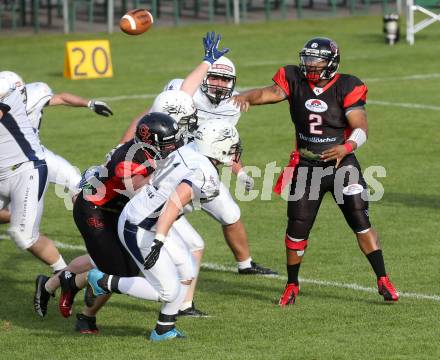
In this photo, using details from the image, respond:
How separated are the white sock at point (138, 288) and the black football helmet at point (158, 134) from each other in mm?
896

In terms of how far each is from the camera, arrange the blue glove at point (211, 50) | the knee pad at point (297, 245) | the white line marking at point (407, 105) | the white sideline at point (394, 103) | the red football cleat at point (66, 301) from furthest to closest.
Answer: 1. the white sideline at point (394, 103)
2. the white line marking at point (407, 105)
3. the blue glove at point (211, 50)
4. the knee pad at point (297, 245)
5. the red football cleat at point (66, 301)

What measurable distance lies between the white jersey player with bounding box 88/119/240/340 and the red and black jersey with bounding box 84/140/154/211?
0.15 m

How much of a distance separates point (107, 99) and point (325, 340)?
13575 mm

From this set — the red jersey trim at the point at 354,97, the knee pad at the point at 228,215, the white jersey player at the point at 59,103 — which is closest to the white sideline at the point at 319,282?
the knee pad at the point at 228,215

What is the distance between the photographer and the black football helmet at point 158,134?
27.5ft

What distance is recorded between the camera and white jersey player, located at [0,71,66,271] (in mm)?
10180

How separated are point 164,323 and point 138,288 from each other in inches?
12.4

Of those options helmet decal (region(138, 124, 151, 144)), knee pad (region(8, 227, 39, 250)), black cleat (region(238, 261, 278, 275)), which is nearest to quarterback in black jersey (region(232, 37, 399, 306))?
black cleat (region(238, 261, 278, 275))

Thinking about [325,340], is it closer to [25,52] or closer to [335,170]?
[335,170]

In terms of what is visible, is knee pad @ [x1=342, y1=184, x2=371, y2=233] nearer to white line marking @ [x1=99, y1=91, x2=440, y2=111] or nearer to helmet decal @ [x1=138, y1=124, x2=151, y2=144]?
helmet decal @ [x1=138, y1=124, x2=151, y2=144]

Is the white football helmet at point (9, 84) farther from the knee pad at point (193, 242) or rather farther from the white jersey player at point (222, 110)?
the knee pad at point (193, 242)

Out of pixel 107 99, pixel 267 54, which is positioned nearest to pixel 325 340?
pixel 107 99

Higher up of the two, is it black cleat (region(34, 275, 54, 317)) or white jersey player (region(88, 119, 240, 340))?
white jersey player (region(88, 119, 240, 340))

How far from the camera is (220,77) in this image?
1053cm
